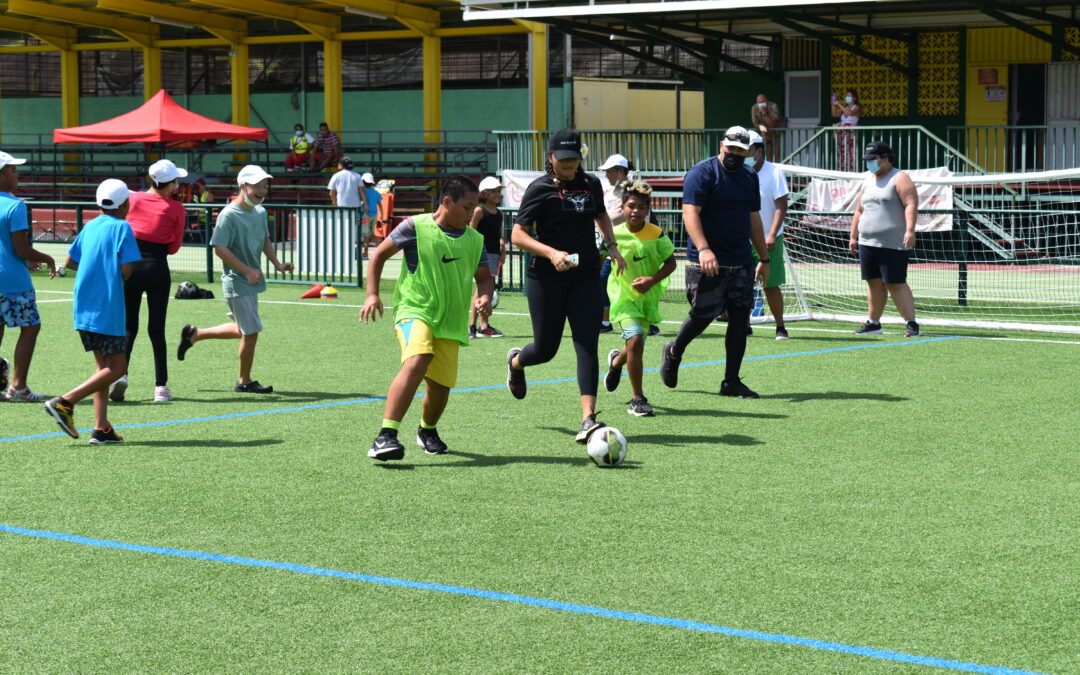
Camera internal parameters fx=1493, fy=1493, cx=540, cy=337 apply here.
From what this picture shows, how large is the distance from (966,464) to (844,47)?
22173mm

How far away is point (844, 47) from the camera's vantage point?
29328mm

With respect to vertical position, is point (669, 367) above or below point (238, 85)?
below

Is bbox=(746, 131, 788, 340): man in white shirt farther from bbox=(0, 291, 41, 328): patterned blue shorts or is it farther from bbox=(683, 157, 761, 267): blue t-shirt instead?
bbox=(0, 291, 41, 328): patterned blue shorts

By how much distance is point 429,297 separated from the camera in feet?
27.7

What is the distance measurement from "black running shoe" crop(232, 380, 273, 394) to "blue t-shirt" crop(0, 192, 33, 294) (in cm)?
173

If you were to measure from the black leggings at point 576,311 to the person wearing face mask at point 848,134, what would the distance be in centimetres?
1875

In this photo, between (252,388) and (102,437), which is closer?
(102,437)

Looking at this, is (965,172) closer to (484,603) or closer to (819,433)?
(819,433)

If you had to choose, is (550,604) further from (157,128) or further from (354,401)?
(157,128)

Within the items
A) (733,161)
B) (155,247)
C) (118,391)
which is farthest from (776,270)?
(118,391)

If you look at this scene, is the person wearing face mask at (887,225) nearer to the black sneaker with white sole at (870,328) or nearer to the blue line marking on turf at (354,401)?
the black sneaker with white sole at (870,328)

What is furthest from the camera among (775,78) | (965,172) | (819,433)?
(775,78)

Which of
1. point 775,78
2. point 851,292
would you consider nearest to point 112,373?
point 851,292

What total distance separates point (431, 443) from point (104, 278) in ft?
7.31
